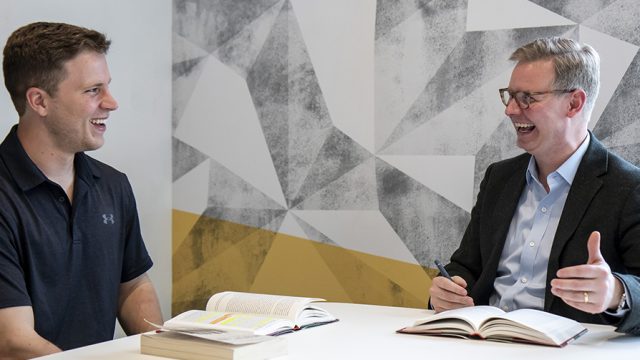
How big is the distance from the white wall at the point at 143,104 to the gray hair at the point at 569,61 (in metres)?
1.94

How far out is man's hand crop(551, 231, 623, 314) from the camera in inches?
76.9

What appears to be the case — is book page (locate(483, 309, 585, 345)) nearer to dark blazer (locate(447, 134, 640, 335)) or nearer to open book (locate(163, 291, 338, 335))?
dark blazer (locate(447, 134, 640, 335))

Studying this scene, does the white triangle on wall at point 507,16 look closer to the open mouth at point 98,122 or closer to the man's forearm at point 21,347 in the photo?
the open mouth at point 98,122

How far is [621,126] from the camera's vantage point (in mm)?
3041

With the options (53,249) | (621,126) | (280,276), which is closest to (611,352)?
(621,126)

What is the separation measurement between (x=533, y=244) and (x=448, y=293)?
1.30 ft

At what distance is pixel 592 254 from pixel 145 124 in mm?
2492

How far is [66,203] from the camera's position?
258 cm

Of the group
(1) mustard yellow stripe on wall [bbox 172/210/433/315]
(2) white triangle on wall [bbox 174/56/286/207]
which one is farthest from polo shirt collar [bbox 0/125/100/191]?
(1) mustard yellow stripe on wall [bbox 172/210/433/315]

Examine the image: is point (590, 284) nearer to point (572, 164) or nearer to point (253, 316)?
point (572, 164)

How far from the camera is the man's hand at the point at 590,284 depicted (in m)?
1.95

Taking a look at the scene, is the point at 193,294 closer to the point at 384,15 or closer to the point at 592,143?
the point at 384,15

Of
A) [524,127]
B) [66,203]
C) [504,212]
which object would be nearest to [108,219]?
[66,203]

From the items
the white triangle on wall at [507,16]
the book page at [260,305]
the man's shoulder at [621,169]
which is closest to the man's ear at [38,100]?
the book page at [260,305]
